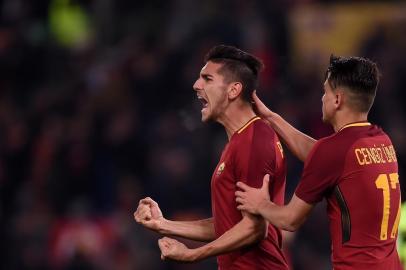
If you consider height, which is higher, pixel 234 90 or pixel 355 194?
pixel 234 90

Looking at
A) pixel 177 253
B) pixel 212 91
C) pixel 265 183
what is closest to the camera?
pixel 265 183

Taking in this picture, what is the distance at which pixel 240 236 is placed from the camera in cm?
634

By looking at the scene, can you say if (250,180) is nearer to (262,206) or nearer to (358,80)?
(262,206)

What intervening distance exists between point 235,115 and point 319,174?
2.66ft

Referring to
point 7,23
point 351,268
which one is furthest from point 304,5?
point 351,268

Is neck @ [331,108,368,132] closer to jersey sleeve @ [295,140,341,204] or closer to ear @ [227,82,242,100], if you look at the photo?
jersey sleeve @ [295,140,341,204]

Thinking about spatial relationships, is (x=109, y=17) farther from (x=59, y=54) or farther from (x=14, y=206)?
(x=14, y=206)

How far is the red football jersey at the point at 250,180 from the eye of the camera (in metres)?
6.43


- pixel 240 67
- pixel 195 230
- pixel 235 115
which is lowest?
pixel 195 230

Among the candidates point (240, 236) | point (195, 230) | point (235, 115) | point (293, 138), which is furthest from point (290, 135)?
point (240, 236)

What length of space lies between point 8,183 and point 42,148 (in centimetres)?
49

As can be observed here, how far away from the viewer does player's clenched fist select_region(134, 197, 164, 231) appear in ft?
21.7

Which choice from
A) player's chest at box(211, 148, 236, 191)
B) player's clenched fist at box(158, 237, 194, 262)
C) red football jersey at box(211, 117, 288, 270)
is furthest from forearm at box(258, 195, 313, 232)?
player's clenched fist at box(158, 237, 194, 262)

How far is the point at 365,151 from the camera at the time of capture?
6098mm
